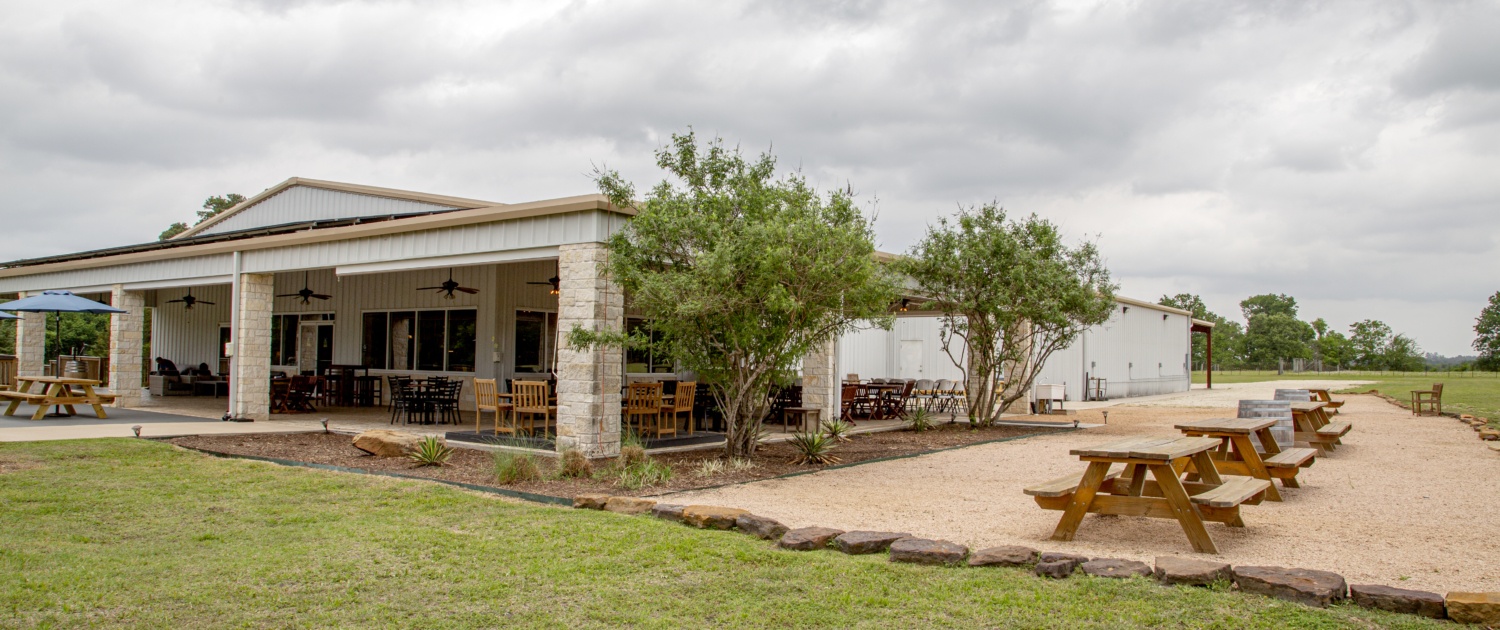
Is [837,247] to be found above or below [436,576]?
above

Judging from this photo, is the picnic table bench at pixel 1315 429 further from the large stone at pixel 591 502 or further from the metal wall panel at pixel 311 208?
the metal wall panel at pixel 311 208

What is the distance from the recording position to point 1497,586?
4.92 meters

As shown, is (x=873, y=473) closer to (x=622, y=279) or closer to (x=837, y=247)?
(x=837, y=247)

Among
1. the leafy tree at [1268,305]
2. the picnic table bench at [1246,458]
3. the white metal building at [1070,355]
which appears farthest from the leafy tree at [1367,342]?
the picnic table bench at [1246,458]

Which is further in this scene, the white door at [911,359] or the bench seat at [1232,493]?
the white door at [911,359]

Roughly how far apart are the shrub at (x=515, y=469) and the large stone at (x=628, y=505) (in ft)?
6.05

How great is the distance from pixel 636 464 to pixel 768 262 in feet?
7.68

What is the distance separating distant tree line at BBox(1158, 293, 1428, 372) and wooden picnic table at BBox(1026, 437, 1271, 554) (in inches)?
2727

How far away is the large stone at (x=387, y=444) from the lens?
10164mm

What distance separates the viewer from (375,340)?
1908 centimetres

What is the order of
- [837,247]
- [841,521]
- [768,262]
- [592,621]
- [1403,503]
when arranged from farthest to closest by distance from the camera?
[837,247] → [768,262] → [1403,503] → [841,521] → [592,621]

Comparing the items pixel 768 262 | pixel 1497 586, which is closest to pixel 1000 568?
pixel 1497 586

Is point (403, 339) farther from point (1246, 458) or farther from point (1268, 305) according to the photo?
point (1268, 305)

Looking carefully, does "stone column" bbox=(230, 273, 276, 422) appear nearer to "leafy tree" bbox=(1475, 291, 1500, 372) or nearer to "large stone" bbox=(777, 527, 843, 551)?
"large stone" bbox=(777, 527, 843, 551)
